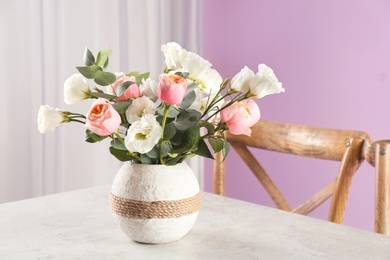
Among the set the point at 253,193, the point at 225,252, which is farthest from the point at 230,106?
the point at 253,193

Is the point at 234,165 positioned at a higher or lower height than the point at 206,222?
lower

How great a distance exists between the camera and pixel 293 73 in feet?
8.80

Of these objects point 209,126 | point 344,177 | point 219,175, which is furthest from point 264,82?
point 219,175

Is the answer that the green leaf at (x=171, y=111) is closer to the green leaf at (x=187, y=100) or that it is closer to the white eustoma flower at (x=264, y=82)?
the green leaf at (x=187, y=100)

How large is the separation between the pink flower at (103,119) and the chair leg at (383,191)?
1.99ft

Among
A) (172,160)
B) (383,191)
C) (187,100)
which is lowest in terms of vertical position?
(383,191)

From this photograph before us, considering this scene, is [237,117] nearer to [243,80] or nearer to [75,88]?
[243,80]

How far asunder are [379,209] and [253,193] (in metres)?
1.61

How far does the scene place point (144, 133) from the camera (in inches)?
37.8

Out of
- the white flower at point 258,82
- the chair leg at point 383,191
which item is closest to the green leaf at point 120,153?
the white flower at point 258,82

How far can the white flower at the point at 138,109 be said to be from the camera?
995 millimetres

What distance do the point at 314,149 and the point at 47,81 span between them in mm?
1179

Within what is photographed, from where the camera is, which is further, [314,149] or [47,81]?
[47,81]

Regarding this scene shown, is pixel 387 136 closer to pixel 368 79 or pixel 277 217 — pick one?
pixel 368 79
